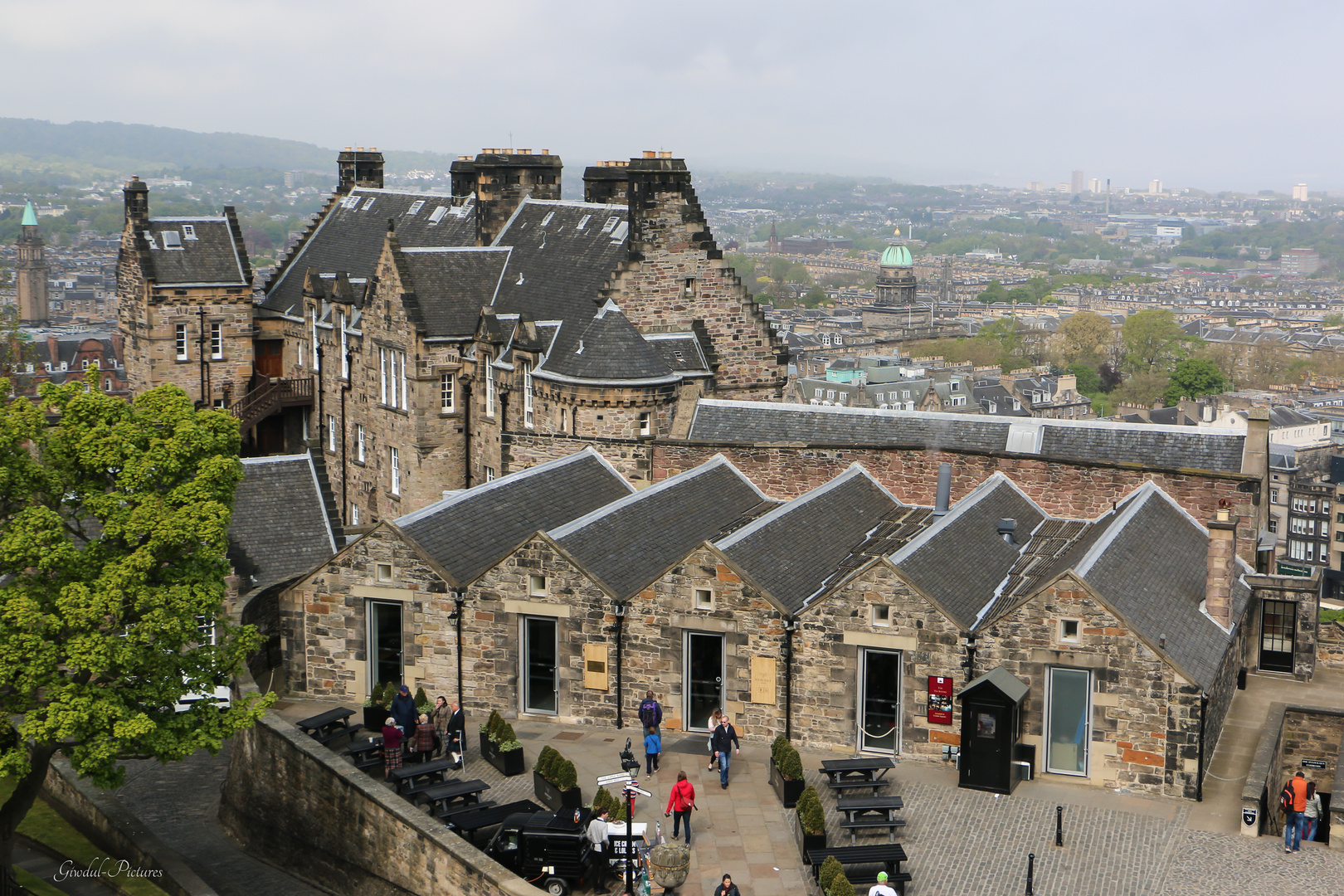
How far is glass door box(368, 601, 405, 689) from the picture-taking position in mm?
34625

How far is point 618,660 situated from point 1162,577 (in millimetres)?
12517

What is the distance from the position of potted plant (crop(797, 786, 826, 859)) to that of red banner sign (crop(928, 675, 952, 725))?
5.20m

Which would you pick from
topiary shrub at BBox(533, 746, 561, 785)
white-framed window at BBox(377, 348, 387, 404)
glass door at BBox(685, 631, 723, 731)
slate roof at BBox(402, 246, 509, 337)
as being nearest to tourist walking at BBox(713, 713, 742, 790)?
glass door at BBox(685, 631, 723, 731)

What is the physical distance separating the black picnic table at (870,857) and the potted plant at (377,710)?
11117 mm

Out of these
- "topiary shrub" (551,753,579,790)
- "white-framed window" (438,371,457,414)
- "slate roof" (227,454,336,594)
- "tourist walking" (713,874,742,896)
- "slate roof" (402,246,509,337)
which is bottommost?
"tourist walking" (713,874,742,896)

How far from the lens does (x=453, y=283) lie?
60125mm

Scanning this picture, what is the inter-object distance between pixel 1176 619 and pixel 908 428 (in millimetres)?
13471

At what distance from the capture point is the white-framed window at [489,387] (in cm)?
5778

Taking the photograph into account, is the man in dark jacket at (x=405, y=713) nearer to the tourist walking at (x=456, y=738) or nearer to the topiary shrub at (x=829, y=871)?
the tourist walking at (x=456, y=738)

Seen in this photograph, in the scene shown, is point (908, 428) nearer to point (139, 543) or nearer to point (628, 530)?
point (628, 530)

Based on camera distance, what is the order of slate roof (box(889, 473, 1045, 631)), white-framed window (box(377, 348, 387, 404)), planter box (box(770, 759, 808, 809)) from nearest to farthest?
1. planter box (box(770, 759, 808, 809))
2. slate roof (box(889, 473, 1045, 631))
3. white-framed window (box(377, 348, 387, 404))

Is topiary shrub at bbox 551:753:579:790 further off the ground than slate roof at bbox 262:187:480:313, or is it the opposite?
slate roof at bbox 262:187:480:313

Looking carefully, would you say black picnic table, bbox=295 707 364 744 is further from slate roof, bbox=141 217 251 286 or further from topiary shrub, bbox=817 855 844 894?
slate roof, bbox=141 217 251 286

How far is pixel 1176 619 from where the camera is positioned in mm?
32406
